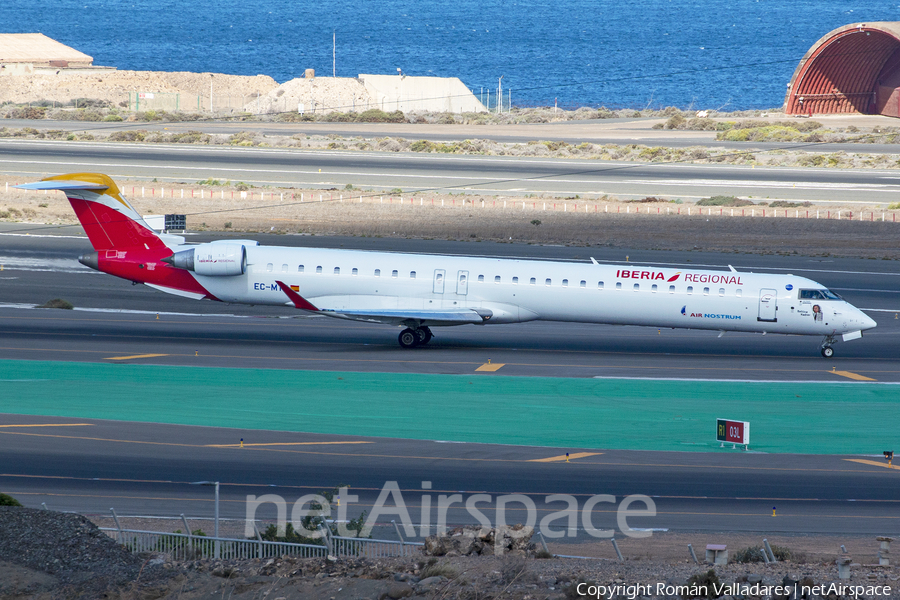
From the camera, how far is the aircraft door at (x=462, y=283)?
3378 centimetres

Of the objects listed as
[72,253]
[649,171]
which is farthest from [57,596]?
[649,171]

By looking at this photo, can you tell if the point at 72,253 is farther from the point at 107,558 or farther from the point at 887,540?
the point at 887,540

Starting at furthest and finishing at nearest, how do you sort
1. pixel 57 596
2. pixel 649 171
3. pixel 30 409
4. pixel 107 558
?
pixel 649 171, pixel 30 409, pixel 107 558, pixel 57 596

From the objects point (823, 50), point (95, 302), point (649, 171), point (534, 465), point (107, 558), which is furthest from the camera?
point (823, 50)

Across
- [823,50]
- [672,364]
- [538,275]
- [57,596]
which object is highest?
[823,50]

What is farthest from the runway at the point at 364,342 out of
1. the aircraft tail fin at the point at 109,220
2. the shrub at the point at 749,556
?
the shrub at the point at 749,556

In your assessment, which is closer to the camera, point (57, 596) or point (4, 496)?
point (57, 596)

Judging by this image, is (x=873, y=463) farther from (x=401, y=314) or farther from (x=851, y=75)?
(x=851, y=75)

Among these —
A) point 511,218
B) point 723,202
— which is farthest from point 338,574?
point 723,202

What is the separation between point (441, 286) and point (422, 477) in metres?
13.3

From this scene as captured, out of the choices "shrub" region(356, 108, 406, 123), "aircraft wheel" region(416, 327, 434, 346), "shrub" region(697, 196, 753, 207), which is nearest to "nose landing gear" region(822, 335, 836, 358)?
"aircraft wheel" region(416, 327, 434, 346)

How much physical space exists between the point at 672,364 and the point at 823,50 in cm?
7098

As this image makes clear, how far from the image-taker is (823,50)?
9325 centimetres

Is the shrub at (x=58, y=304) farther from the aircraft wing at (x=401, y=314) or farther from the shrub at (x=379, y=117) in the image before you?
the shrub at (x=379, y=117)
